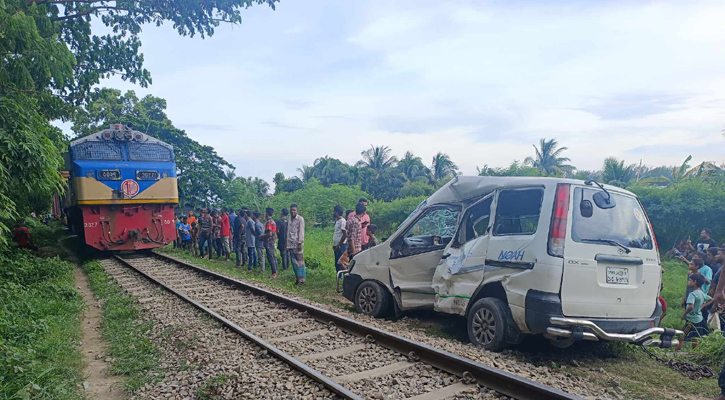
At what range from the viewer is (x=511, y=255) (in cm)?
504

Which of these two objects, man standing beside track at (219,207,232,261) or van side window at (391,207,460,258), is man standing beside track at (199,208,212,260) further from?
van side window at (391,207,460,258)

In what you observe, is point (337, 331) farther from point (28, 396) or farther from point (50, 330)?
point (50, 330)

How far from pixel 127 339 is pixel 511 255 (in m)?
4.95

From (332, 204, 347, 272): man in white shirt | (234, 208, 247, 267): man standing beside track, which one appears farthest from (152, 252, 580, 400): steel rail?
(234, 208, 247, 267): man standing beside track

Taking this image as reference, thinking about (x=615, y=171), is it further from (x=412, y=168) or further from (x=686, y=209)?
(x=412, y=168)

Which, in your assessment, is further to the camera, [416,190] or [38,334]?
[416,190]

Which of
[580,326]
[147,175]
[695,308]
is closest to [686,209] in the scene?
[695,308]

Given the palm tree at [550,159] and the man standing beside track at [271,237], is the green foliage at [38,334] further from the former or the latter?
the palm tree at [550,159]

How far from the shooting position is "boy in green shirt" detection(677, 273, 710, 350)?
6.33 meters

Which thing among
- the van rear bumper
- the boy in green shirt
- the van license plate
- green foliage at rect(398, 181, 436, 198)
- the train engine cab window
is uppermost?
the train engine cab window

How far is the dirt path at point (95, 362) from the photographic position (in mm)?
4586

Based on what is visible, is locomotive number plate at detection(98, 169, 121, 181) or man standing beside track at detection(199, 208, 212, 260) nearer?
locomotive number plate at detection(98, 169, 121, 181)

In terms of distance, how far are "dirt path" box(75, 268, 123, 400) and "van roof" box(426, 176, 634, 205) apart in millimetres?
4301

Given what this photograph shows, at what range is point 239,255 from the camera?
1409cm
